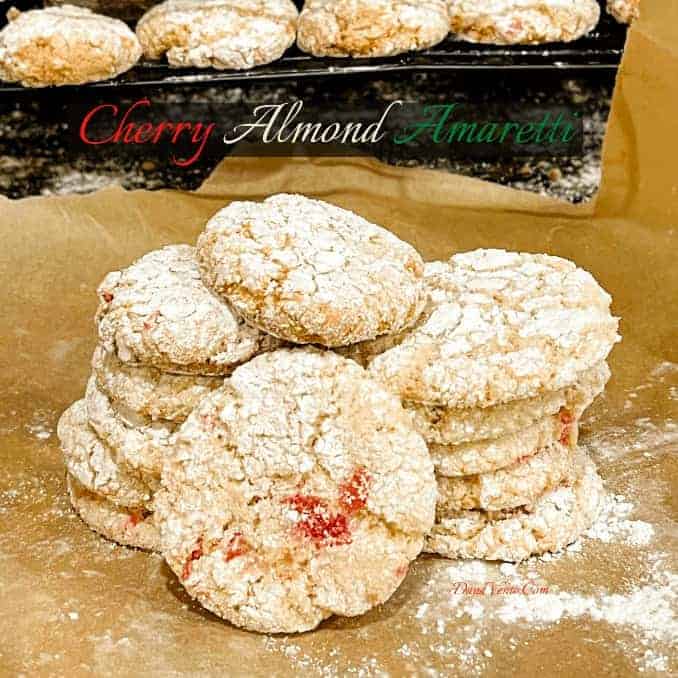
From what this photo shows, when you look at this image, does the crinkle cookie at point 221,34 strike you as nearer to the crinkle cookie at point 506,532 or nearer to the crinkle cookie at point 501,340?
the crinkle cookie at point 501,340

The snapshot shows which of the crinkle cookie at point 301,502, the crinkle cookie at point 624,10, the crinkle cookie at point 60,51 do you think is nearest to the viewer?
the crinkle cookie at point 301,502

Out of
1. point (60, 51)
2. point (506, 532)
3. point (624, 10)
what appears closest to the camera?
point (506, 532)

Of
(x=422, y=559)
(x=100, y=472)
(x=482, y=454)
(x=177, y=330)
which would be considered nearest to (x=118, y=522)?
(x=100, y=472)

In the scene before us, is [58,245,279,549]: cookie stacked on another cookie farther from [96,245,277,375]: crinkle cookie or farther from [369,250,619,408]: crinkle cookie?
[369,250,619,408]: crinkle cookie

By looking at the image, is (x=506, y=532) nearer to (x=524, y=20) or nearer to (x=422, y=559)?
(x=422, y=559)

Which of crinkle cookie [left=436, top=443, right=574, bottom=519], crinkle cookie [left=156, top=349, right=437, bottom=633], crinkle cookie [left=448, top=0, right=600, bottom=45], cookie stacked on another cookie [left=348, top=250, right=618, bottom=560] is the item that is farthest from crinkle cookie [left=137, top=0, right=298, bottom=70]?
crinkle cookie [left=436, top=443, right=574, bottom=519]

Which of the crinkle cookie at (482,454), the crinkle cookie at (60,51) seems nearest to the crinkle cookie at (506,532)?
the crinkle cookie at (482,454)

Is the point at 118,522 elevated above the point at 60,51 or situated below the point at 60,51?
below
